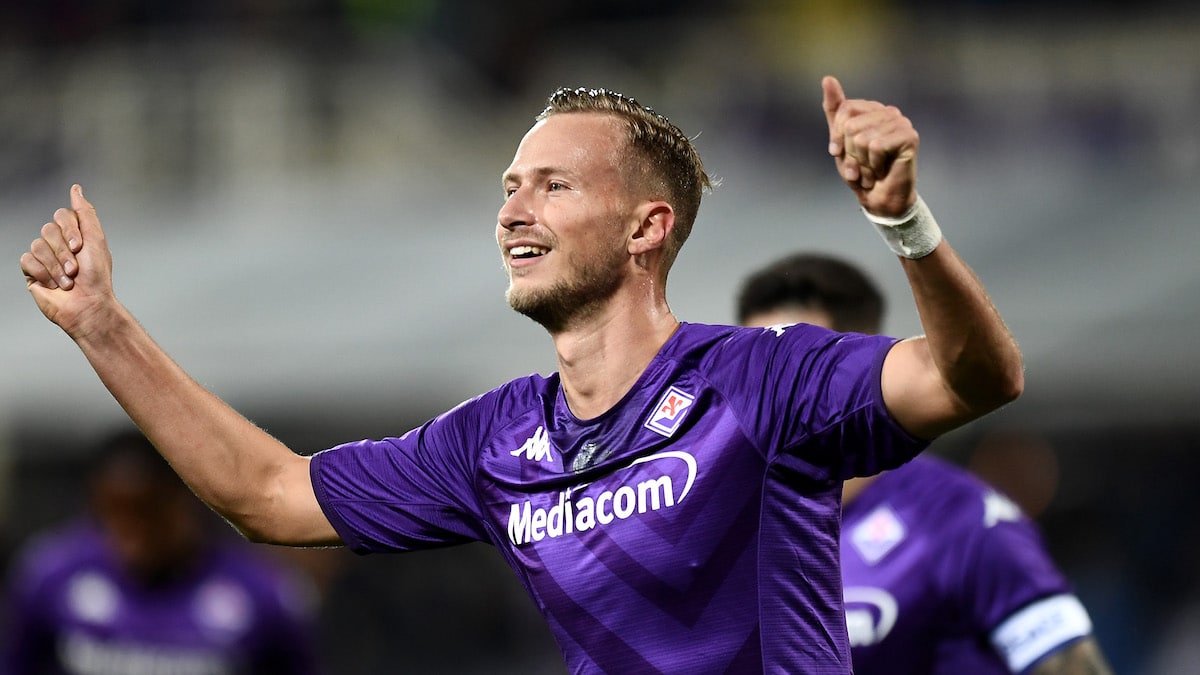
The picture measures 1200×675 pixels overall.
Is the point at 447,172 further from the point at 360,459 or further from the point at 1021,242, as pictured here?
the point at 360,459

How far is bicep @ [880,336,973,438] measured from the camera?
10.5ft

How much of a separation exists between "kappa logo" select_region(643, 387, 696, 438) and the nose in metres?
0.51

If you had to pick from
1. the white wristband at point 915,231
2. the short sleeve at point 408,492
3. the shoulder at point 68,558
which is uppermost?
the white wristband at point 915,231

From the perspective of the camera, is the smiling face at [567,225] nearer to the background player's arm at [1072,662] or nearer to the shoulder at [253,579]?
the background player's arm at [1072,662]

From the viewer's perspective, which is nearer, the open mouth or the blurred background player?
the open mouth

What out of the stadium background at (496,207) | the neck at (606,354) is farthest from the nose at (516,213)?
the stadium background at (496,207)

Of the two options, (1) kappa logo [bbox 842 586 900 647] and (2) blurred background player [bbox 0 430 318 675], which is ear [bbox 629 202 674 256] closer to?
(1) kappa logo [bbox 842 586 900 647]

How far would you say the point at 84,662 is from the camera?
23.8ft

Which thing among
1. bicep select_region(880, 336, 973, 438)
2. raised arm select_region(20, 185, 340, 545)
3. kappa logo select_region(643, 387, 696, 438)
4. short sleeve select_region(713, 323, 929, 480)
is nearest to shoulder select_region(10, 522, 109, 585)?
raised arm select_region(20, 185, 340, 545)

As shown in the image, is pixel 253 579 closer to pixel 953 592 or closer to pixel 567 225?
pixel 953 592

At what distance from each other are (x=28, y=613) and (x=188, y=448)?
3.65 metres

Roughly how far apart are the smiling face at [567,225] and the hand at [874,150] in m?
0.85

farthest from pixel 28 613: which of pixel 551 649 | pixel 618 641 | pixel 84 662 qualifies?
pixel 551 649

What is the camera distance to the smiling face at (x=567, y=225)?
3.86 meters
